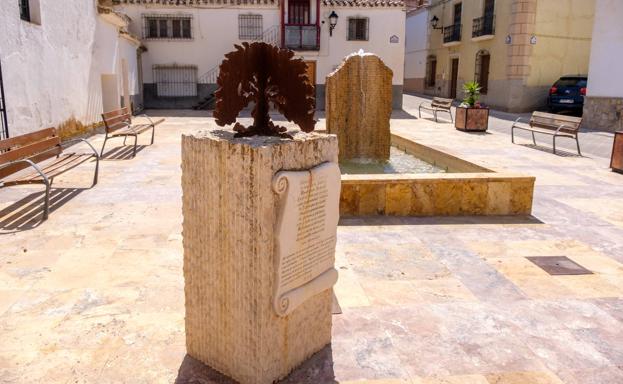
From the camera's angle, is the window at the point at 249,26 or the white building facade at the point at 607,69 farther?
the window at the point at 249,26

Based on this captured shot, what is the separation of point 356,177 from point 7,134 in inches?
210

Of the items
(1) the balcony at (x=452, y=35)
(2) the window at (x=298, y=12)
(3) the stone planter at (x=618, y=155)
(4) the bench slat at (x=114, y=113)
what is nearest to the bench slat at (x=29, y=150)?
(4) the bench slat at (x=114, y=113)

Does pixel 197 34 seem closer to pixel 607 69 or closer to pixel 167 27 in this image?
pixel 167 27

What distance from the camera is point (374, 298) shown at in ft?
10.7

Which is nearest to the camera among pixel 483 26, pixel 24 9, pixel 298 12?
pixel 24 9

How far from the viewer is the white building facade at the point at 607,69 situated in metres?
13.4

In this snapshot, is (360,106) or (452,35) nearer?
(360,106)

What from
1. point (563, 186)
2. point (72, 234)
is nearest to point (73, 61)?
point (72, 234)

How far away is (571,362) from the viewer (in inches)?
101

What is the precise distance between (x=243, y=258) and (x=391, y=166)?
578 cm

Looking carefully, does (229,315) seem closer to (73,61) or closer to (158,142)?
(158,142)

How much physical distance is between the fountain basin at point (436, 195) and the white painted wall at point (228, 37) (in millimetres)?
16840

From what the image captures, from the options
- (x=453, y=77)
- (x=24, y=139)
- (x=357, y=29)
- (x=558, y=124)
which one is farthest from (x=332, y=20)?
(x=24, y=139)

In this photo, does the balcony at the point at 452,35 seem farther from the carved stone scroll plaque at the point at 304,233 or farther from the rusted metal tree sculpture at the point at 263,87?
the carved stone scroll plaque at the point at 304,233
